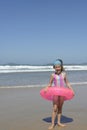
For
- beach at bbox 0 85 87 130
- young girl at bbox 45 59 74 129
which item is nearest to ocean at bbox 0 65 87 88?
beach at bbox 0 85 87 130

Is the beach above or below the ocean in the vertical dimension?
below

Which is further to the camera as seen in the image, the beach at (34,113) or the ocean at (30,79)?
the ocean at (30,79)

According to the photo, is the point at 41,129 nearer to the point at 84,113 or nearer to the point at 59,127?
the point at 59,127

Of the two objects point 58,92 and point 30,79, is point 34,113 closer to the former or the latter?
point 58,92

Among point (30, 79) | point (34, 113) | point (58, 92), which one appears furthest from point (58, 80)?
point (30, 79)

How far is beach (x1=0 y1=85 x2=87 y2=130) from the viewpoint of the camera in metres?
6.15

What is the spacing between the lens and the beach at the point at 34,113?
6.15 m

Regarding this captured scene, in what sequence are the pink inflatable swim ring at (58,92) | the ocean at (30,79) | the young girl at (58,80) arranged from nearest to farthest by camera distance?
the pink inflatable swim ring at (58,92) < the young girl at (58,80) < the ocean at (30,79)

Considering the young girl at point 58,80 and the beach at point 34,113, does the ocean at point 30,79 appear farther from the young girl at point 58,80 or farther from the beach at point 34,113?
the young girl at point 58,80

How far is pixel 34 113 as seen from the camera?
7410mm

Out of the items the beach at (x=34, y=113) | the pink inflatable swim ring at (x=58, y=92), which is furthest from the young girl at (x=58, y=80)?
the beach at (x=34, y=113)

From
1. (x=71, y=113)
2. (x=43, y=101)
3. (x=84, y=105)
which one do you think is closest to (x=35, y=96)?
(x=43, y=101)

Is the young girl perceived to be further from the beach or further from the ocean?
the ocean

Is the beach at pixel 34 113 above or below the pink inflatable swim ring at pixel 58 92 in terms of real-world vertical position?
below
